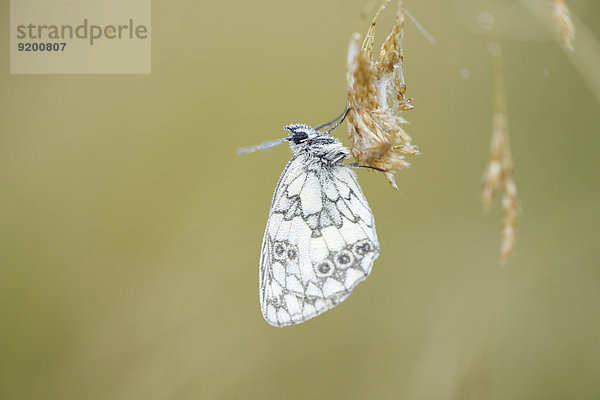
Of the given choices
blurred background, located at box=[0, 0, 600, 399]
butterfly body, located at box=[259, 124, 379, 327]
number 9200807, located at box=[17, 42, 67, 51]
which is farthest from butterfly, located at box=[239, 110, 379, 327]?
number 9200807, located at box=[17, 42, 67, 51]

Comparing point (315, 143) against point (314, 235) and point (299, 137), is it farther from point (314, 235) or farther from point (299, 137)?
point (314, 235)

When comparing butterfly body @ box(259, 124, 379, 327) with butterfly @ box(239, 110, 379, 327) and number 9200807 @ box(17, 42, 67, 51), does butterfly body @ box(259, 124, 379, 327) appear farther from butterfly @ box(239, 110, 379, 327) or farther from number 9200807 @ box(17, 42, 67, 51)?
number 9200807 @ box(17, 42, 67, 51)

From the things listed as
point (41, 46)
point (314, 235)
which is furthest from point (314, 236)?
point (41, 46)

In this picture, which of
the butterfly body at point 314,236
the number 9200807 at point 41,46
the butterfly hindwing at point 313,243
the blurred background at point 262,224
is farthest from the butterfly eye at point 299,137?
the number 9200807 at point 41,46

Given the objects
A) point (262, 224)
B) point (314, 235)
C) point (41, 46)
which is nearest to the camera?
point (314, 235)

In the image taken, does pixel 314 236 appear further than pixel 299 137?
Yes

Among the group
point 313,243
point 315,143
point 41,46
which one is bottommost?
point 313,243

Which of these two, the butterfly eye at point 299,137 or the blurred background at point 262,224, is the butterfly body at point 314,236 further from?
the blurred background at point 262,224

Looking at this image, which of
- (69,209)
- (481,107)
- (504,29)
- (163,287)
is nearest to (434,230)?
(481,107)
